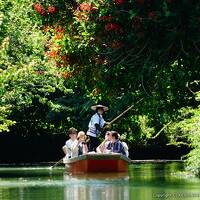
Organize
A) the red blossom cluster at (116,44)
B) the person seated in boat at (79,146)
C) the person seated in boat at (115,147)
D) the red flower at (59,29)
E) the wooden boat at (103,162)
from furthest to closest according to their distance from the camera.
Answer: the person seated in boat at (79,146), the person seated in boat at (115,147), the wooden boat at (103,162), the red flower at (59,29), the red blossom cluster at (116,44)

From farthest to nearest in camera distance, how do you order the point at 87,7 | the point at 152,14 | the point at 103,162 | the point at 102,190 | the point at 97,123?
the point at 97,123
the point at 103,162
the point at 102,190
the point at 87,7
the point at 152,14

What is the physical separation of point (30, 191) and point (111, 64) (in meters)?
6.28

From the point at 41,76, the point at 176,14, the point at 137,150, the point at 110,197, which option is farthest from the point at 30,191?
the point at 137,150

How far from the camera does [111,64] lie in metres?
13.9

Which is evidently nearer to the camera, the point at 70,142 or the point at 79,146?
the point at 79,146

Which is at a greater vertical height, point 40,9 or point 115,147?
point 40,9

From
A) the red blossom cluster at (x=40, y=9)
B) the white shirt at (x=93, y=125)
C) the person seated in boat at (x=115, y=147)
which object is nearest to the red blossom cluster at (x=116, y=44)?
the red blossom cluster at (x=40, y=9)

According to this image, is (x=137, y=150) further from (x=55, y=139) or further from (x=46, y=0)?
(x=46, y=0)

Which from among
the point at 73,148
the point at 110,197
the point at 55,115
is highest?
the point at 55,115

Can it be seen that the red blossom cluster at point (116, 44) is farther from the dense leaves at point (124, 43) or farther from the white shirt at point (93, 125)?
the white shirt at point (93, 125)

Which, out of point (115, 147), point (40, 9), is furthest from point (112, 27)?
point (115, 147)

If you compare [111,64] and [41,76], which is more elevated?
[41,76]

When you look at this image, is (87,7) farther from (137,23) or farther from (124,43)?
(137,23)

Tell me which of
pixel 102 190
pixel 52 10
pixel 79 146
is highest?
pixel 52 10
